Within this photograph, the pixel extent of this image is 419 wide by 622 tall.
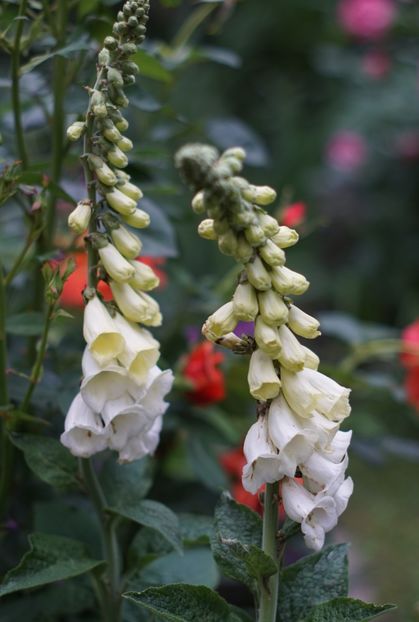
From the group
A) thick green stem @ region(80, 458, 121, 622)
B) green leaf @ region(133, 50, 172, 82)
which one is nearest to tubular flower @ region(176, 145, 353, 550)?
thick green stem @ region(80, 458, 121, 622)

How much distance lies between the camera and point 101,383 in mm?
844

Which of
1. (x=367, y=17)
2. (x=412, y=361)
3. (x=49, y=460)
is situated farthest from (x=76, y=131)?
(x=367, y=17)

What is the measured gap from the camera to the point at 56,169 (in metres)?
1.20

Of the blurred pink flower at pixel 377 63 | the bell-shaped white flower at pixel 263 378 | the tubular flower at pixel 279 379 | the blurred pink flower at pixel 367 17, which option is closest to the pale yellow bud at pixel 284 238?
the tubular flower at pixel 279 379

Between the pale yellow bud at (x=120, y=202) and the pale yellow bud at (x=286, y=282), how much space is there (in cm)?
16

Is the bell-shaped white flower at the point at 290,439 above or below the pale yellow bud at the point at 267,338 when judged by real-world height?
below

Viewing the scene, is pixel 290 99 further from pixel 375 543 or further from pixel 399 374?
pixel 375 543

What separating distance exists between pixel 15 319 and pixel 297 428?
0.46 metres

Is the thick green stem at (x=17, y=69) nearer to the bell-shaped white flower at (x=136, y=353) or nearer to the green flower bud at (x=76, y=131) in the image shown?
the green flower bud at (x=76, y=131)

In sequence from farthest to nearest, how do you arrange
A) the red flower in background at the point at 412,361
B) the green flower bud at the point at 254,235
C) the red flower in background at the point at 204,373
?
the red flower in background at the point at 412,361 < the red flower in background at the point at 204,373 < the green flower bud at the point at 254,235

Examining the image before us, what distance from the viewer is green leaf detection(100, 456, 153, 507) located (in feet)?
3.43

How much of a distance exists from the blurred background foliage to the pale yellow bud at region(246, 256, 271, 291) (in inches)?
12.0

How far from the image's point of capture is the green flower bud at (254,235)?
744 mm

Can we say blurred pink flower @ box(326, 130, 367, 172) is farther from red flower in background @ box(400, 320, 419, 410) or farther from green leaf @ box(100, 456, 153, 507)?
green leaf @ box(100, 456, 153, 507)
